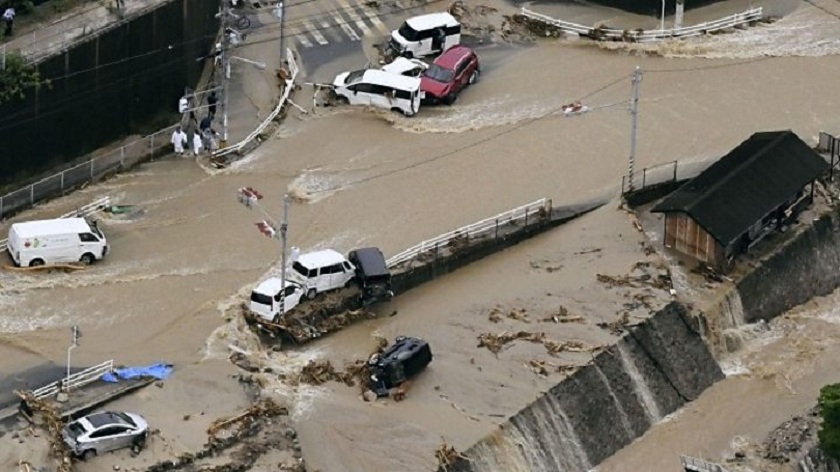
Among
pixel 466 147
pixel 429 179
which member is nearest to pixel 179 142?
pixel 429 179

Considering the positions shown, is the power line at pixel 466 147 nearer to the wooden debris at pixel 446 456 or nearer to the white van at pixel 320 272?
the white van at pixel 320 272

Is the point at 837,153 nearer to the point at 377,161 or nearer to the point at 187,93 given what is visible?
the point at 377,161

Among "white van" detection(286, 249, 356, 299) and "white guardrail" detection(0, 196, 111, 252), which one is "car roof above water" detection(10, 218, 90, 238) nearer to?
"white guardrail" detection(0, 196, 111, 252)

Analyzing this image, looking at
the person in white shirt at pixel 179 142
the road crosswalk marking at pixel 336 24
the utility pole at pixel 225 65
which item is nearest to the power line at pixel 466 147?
the utility pole at pixel 225 65

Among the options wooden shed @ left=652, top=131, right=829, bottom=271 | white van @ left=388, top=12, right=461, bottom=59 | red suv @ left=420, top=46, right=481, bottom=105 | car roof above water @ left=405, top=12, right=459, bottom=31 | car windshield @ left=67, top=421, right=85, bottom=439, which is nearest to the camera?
car windshield @ left=67, top=421, right=85, bottom=439

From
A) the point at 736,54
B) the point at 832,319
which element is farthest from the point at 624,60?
the point at 832,319

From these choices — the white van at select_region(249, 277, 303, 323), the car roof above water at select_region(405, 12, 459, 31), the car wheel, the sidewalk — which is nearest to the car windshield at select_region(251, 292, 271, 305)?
the white van at select_region(249, 277, 303, 323)

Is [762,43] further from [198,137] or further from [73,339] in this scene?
[73,339]
